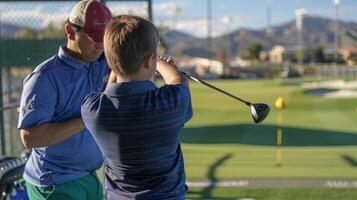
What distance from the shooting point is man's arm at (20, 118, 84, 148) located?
2.70 meters

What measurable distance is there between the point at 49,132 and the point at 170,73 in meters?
0.64

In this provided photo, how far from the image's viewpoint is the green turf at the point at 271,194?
Answer: 7.11 metres

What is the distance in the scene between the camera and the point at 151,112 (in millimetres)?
2314

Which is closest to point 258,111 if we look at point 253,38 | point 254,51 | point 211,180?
point 211,180

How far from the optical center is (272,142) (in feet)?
43.5

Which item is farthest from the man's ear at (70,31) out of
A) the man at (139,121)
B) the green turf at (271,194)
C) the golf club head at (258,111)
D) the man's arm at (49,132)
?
the green turf at (271,194)

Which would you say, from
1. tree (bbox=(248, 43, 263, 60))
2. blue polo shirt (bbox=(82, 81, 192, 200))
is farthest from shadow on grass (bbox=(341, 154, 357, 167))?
tree (bbox=(248, 43, 263, 60))

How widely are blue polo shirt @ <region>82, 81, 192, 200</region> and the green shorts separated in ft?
2.05

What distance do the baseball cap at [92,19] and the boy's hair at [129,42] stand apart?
1.74 feet

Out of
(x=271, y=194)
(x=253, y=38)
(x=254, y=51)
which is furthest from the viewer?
(x=253, y=38)

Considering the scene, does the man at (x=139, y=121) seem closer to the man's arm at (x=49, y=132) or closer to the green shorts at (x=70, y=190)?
the man's arm at (x=49, y=132)

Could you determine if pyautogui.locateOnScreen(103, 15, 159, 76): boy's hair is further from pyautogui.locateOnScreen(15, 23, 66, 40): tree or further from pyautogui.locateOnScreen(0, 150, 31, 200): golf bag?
pyautogui.locateOnScreen(15, 23, 66, 40): tree

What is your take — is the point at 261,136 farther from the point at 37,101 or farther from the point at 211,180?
the point at 37,101

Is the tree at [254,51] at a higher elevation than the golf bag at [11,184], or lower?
lower
